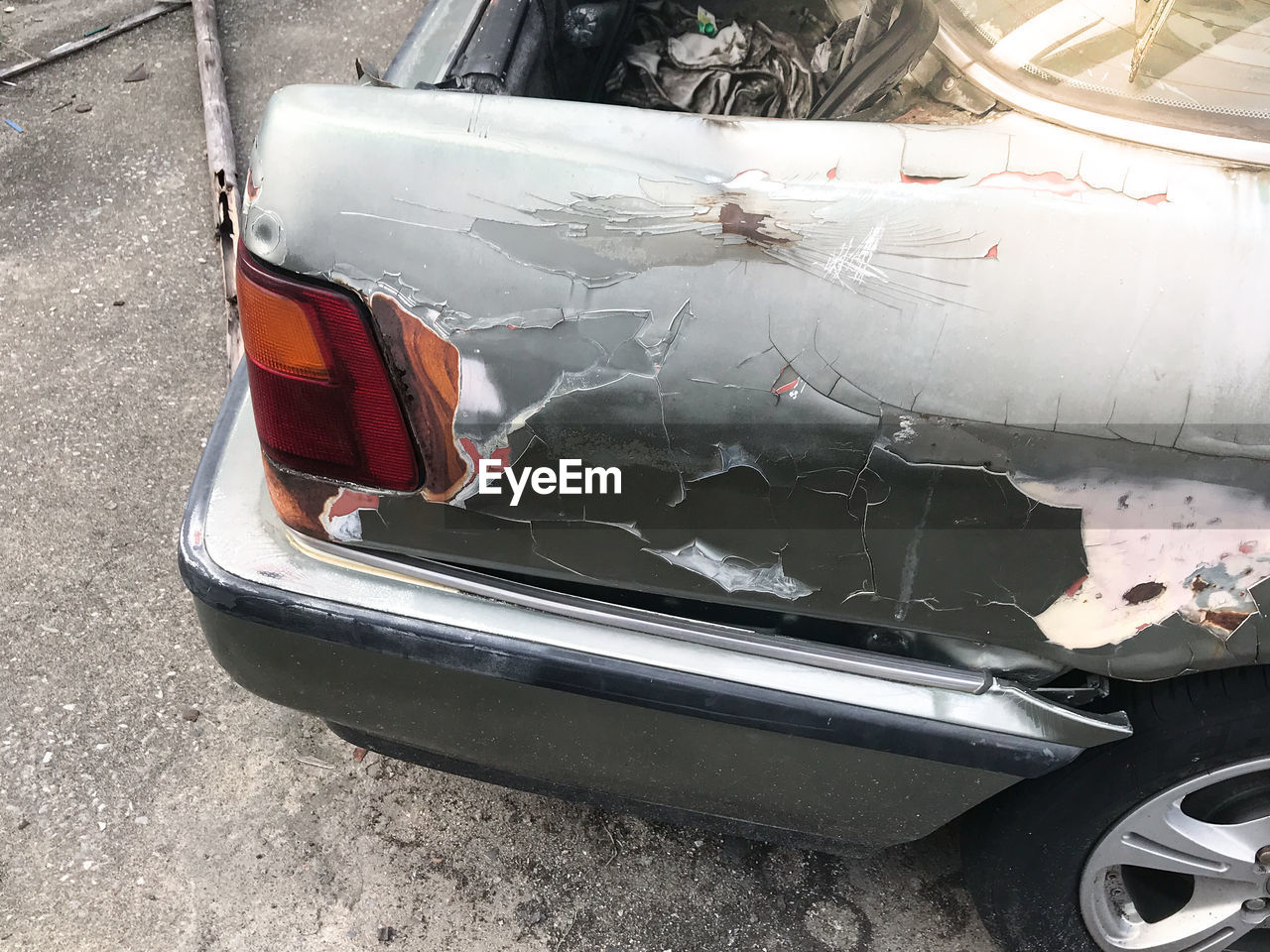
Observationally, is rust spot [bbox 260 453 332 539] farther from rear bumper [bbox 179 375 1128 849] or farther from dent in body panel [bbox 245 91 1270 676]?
dent in body panel [bbox 245 91 1270 676]

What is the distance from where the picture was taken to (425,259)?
1191 millimetres

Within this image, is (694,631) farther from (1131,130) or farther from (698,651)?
(1131,130)

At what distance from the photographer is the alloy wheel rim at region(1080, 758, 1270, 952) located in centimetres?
156

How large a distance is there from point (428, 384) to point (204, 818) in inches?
52.0

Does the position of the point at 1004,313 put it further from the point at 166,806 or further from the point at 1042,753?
the point at 166,806

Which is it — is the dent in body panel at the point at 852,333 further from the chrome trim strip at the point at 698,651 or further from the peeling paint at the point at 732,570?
the chrome trim strip at the point at 698,651

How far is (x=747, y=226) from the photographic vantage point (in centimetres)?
117

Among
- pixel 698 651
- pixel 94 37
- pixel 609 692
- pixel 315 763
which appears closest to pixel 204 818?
pixel 315 763

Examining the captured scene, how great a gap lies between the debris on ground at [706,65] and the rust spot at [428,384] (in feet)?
4.78

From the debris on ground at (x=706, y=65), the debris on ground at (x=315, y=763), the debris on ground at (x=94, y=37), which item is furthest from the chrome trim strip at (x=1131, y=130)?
the debris on ground at (x=94, y=37)

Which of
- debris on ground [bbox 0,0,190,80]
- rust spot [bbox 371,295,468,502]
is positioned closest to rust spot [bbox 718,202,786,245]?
rust spot [bbox 371,295,468,502]

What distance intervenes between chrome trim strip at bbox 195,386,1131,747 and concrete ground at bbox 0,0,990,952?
76 cm

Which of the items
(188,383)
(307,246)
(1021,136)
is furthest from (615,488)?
(188,383)

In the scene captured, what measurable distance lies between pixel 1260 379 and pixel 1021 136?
0.41 metres
